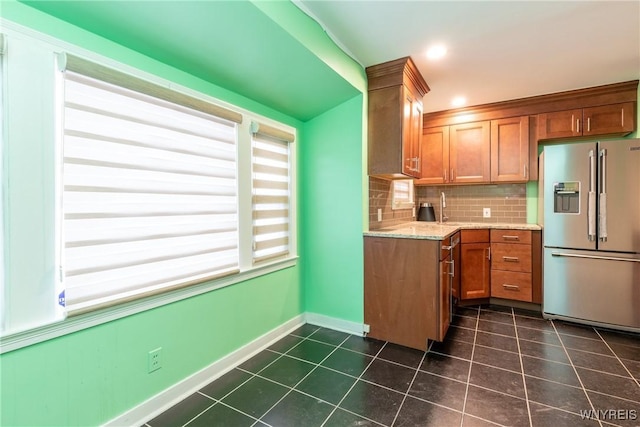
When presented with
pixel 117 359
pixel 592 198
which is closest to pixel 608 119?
pixel 592 198

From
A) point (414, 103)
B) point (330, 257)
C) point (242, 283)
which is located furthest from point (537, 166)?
point (242, 283)

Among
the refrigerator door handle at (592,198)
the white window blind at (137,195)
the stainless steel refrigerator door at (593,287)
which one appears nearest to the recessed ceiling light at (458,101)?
the refrigerator door handle at (592,198)

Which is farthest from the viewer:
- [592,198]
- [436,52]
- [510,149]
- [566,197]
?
[510,149]

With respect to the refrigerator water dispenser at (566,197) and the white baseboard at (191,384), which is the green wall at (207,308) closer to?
the white baseboard at (191,384)

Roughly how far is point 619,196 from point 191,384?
378 centimetres

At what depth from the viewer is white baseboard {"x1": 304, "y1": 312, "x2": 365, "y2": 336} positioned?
8.61ft

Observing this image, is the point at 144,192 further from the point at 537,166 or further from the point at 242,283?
the point at 537,166

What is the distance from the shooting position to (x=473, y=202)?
12.6ft

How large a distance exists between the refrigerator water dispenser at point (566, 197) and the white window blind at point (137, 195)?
3.05 m

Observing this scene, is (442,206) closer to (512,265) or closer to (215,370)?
(512,265)

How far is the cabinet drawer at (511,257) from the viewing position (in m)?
3.16

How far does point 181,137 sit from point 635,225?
3773 millimetres

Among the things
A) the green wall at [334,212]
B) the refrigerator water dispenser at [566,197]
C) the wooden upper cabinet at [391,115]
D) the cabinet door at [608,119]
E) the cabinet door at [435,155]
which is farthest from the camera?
the cabinet door at [435,155]

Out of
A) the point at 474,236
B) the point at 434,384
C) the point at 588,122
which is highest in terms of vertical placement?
the point at 588,122
